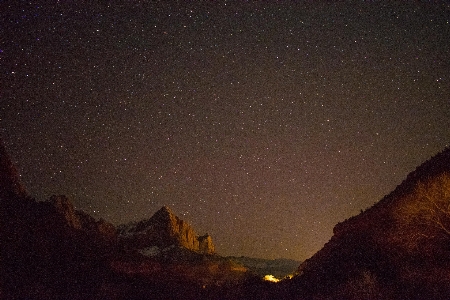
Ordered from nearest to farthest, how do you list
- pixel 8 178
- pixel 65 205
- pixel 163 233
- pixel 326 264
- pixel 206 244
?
pixel 326 264, pixel 8 178, pixel 65 205, pixel 163 233, pixel 206 244

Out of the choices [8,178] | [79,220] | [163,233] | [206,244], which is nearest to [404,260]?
[8,178]

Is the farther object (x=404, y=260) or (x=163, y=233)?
(x=163, y=233)

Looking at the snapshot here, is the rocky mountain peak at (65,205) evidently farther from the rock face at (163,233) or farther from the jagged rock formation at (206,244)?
the jagged rock formation at (206,244)

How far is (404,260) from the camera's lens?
22.5 metres

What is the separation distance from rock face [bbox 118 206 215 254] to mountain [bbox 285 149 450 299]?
2773 inches

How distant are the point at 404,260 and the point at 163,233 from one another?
288 ft

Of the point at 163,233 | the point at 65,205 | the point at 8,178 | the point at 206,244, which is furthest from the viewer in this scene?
the point at 206,244

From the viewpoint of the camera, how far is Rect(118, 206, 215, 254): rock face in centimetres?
9538

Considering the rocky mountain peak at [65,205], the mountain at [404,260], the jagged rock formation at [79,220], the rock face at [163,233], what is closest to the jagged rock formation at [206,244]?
the rock face at [163,233]

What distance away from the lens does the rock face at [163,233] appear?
313 feet

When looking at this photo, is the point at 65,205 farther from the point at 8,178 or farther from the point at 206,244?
the point at 206,244

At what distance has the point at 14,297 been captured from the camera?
20016 mm

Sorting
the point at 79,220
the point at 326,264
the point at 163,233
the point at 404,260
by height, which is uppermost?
the point at 79,220

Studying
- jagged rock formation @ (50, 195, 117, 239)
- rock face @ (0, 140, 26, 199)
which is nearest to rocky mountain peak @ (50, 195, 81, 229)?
jagged rock formation @ (50, 195, 117, 239)
